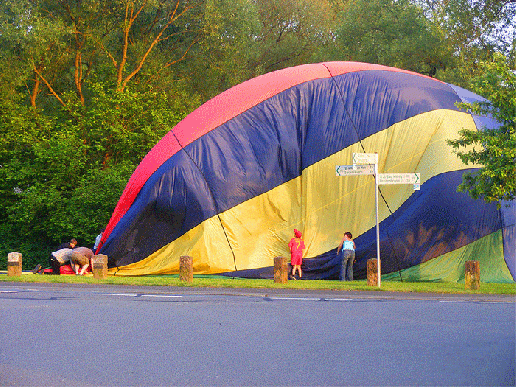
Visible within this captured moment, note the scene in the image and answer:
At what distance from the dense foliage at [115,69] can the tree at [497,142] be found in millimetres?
14748

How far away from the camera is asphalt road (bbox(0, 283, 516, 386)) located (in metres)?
6.78

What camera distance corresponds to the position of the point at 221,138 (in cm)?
2091

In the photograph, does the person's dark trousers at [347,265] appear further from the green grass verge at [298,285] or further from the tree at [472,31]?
the tree at [472,31]

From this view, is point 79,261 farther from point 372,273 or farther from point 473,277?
point 473,277

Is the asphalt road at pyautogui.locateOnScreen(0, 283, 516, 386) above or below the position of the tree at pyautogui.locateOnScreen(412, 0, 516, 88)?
below

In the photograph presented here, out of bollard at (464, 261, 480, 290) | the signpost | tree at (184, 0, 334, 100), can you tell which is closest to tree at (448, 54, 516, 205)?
bollard at (464, 261, 480, 290)

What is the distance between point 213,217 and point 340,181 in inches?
144

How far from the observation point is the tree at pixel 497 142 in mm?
17406

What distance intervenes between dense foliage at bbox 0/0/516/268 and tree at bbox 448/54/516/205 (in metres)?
14.7

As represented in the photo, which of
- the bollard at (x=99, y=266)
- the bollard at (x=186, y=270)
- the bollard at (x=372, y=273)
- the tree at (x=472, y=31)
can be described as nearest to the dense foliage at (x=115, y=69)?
the tree at (x=472, y=31)

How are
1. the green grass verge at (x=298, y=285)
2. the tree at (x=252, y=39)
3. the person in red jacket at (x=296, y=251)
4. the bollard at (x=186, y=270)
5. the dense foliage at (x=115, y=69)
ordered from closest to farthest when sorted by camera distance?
the green grass verge at (x=298, y=285) → the bollard at (x=186, y=270) → the person in red jacket at (x=296, y=251) → the dense foliage at (x=115, y=69) → the tree at (x=252, y=39)

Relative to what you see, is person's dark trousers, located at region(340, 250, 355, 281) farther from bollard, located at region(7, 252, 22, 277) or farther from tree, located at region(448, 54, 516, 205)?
bollard, located at region(7, 252, 22, 277)

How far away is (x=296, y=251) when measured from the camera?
19.4 meters

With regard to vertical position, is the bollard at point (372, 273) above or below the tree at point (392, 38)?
below
